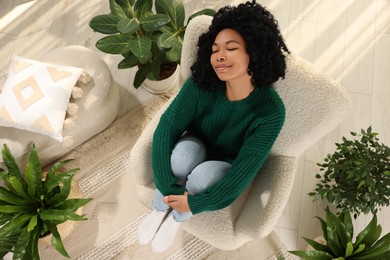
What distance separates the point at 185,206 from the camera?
66.7 inches

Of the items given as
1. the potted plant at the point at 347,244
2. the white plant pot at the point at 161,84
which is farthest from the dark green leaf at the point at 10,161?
the potted plant at the point at 347,244

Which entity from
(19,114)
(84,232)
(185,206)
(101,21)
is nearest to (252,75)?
(185,206)

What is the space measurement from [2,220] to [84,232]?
590mm

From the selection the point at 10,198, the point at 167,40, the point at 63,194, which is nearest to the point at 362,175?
the point at 167,40

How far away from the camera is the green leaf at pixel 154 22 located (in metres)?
1.98

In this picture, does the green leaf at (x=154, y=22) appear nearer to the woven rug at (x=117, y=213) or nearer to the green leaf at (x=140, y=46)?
the green leaf at (x=140, y=46)

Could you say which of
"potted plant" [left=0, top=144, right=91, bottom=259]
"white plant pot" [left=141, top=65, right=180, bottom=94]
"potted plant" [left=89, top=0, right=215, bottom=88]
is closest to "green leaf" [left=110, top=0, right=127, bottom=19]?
"potted plant" [left=89, top=0, right=215, bottom=88]

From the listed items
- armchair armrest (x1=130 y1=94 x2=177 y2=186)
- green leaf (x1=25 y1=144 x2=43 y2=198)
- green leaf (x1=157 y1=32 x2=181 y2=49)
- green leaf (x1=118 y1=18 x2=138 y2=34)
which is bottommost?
green leaf (x1=25 y1=144 x2=43 y2=198)

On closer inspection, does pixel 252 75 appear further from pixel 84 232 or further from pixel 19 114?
pixel 84 232

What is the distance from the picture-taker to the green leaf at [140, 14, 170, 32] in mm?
1980

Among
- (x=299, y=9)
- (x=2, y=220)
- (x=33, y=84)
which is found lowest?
(x=2, y=220)

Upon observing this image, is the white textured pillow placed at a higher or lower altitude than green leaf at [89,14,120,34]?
lower

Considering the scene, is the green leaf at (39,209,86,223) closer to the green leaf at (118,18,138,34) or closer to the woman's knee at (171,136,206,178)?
the woman's knee at (171,136,206,178)

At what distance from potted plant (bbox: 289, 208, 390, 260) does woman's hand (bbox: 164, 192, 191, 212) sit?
48 centimetres
